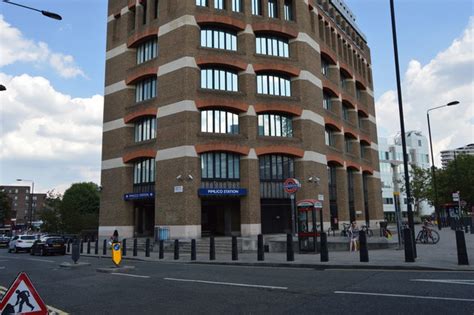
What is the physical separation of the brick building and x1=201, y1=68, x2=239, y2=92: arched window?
88 mm

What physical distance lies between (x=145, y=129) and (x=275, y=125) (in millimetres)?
11323

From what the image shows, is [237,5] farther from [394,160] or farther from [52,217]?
[394,160]

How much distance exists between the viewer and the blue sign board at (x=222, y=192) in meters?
28.2

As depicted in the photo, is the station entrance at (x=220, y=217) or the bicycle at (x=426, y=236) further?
the station entrance at (x=220, y=217)

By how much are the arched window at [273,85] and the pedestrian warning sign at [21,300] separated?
28.1 metres

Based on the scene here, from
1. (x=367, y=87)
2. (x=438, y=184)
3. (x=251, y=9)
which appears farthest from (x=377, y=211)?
(x=251, y=9)

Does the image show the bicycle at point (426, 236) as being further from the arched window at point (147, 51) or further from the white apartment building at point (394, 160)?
the white apartment building at point (394, 160)

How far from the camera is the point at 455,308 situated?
632 centimetres

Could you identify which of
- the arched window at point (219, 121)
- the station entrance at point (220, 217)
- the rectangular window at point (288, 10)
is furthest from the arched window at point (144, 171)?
the rectangular window at point (288, 10)

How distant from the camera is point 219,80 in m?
30.9

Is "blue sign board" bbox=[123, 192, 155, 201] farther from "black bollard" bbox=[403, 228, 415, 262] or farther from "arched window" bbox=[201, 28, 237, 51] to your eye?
"black bollard" bbox=[403, 228, 415, 262]

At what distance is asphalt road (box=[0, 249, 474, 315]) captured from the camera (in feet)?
22.4

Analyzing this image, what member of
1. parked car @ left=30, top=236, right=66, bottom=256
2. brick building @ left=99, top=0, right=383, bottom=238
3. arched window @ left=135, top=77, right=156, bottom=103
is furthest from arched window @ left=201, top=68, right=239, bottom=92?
parked car @ left=30, top=236, right=66, bottom=256

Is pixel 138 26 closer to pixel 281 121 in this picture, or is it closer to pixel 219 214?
pixel 281 121
